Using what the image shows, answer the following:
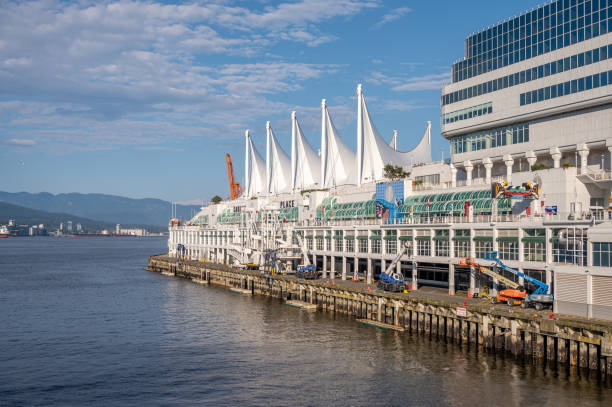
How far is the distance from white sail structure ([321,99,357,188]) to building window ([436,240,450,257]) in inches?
2219

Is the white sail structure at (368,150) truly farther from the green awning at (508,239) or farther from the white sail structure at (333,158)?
the green awning at (508,239)

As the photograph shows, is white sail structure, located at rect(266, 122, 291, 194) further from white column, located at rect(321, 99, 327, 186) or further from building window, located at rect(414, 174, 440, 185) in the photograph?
building window, located at rect(414, 174, 440, 185)

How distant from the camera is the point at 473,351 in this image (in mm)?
49469

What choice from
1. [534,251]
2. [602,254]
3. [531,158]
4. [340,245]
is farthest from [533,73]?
[340,245]

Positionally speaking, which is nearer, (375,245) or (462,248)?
(462,248)

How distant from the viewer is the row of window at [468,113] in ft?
254

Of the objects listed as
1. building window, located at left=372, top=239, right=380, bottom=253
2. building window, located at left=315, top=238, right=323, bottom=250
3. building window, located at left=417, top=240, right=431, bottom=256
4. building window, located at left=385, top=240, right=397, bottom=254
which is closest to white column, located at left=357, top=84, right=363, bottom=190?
building window, located at left=315, top=238, right=323, bottom=250

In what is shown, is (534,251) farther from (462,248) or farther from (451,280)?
(451,280)

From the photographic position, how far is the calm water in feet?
128

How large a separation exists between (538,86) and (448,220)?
64.9 feet

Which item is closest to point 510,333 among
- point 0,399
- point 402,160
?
point 0,399

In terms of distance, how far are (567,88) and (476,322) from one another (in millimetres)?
31879

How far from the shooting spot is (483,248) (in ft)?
206

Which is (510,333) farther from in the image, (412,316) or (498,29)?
(498,29)
